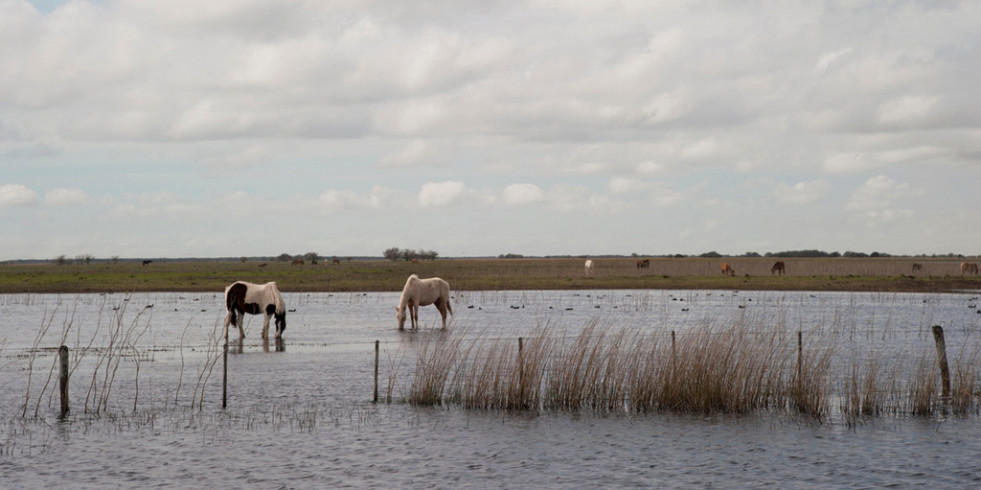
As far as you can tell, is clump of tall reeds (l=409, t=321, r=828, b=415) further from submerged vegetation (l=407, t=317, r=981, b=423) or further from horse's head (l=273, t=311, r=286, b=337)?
horse's head (l=273, t=311, r=286, b=337)

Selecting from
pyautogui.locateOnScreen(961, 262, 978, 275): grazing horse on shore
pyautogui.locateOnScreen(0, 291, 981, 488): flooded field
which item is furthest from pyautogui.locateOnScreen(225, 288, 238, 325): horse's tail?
pyautogui.locateOnScreen(961, 262, 978, 275): grazing horse on shore

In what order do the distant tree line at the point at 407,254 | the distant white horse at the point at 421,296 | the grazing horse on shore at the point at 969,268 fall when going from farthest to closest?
the distant tree line at the point at 407,254 → the grazing horse on shore at the point at 969,268 → the distant white horse at the point at 421,296

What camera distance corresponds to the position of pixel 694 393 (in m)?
14.8

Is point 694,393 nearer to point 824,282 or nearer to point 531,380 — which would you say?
point 531,380

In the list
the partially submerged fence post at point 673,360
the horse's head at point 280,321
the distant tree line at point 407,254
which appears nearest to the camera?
the partially submerged fence post at point 673,360

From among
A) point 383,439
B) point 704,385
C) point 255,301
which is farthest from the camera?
point 255,301

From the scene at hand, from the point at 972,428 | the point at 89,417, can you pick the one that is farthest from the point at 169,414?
the point at 972,428

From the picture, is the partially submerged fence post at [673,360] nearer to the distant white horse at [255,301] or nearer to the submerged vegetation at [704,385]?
the submerged vegetation at [704,385]

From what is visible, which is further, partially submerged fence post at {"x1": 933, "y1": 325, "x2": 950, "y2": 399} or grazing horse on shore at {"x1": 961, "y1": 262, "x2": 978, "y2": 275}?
grazing horse on shore at {"x1": 961, "y1": 262, "x2": 978, "y2": 275}

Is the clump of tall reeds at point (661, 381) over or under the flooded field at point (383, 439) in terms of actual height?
over

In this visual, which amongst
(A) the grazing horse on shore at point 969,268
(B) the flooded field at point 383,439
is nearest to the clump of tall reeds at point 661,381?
(B) the flooded field at point 383,439

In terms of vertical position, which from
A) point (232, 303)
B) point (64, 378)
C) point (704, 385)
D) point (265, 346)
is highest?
point (232, 303)

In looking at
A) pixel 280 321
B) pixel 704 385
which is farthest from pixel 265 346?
pixel 704 385

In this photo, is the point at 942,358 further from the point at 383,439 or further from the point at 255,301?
the point at 255,301
